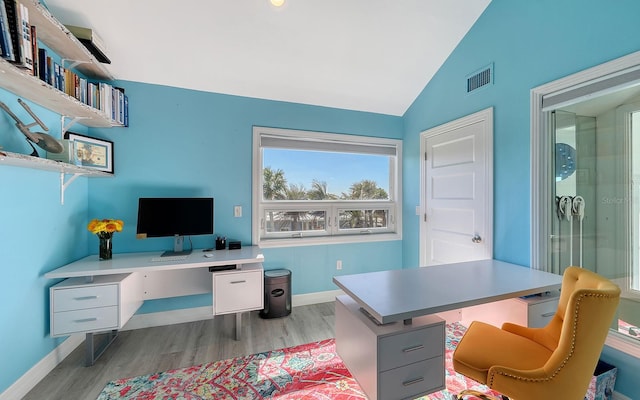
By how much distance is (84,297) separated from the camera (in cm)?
180

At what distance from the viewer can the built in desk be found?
178cm

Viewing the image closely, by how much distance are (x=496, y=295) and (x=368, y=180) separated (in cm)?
212

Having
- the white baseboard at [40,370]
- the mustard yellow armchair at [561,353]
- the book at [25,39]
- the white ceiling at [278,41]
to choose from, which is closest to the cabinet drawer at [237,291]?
the white baseboard at [40,370]

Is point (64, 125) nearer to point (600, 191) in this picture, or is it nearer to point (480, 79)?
point (480, 79)

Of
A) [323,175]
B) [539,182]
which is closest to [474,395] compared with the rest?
[539,182]

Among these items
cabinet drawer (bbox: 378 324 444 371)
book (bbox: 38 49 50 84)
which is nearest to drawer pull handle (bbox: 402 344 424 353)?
cabinet drawer (bbox: 378 324 444 371)

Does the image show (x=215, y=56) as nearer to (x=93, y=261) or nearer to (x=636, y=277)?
(x=93, y=261)

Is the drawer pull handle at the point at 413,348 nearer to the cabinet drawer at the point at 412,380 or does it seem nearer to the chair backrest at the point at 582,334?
the cabinet drawer at the point at 412,380

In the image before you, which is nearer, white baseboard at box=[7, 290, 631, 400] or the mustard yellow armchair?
the mustard yellow armchair

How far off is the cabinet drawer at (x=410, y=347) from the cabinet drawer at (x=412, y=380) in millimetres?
32

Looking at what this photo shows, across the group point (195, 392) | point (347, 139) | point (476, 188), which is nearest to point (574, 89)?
point (476, 188)

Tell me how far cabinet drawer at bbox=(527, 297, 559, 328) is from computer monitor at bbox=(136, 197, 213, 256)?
8.50 ft

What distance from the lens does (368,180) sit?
3348 mm

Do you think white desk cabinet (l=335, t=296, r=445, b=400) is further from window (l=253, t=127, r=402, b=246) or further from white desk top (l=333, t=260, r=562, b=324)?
window (l=253, t=127, r=402, b=246)
